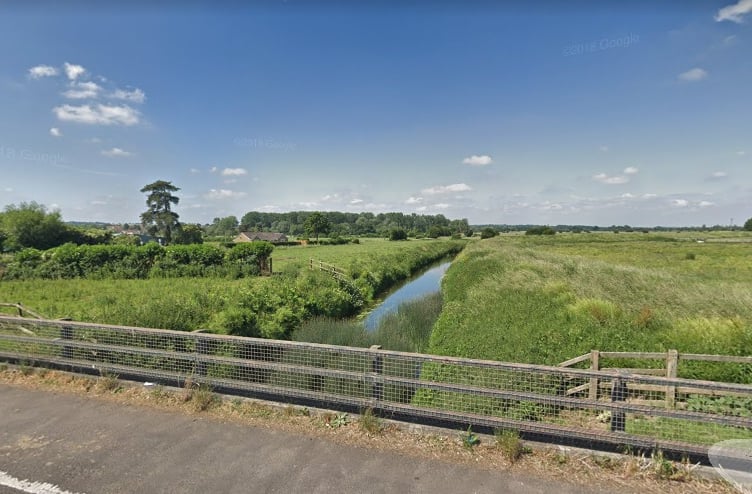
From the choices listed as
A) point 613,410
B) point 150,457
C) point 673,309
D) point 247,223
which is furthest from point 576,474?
point 247,223

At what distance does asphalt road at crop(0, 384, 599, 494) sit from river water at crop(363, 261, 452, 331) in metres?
10.1

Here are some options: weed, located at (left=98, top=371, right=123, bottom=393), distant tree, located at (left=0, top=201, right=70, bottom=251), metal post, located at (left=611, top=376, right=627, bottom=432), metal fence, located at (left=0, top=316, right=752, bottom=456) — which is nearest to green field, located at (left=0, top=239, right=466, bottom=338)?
metal fence, located at (left=0, top=316, right=752, bottom=456)

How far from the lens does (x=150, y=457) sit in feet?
13.4

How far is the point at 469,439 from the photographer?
4250mm

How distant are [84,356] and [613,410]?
8238 mm

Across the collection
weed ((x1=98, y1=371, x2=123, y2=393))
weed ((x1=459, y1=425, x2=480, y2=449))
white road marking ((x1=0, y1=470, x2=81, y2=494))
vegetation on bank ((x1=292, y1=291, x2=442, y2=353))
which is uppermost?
weed ((x1=459, y1=425, x2=480, y2=449))

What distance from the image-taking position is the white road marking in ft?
11.5

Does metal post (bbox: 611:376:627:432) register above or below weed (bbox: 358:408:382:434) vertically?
above

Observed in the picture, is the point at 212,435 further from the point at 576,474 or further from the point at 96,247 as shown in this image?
the point at 96,247

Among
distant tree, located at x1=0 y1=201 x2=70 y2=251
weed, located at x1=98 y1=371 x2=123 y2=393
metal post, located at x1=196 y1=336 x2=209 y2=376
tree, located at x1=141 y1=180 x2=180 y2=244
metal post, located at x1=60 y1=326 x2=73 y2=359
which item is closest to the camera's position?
metal post, located at x1=196 y1=336 x2=209 y2=376

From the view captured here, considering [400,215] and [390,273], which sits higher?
[400,215]

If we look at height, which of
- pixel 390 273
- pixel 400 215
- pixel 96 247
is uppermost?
pixel 400 215

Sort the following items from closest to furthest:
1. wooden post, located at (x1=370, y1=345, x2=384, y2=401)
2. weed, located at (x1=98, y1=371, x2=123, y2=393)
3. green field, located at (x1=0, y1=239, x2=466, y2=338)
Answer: wooden post, located at (x1=370, y1=345, x2=384, y2=401)
weed, located at (x1=98, y1=371, x2=123, y2=393)
green field, located at (x1=0, y1=239, x2=466, y2=338)

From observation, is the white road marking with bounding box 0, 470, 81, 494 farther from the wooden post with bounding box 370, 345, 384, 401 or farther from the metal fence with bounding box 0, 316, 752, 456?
the wooden post with bounding box 370, 345, 384, 401
